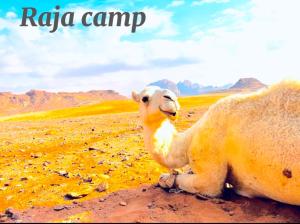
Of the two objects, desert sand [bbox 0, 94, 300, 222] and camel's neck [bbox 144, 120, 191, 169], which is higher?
camel's neck [bbox 144, 120, 191, 169]

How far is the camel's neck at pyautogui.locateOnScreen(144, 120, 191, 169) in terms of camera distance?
21.1 feet

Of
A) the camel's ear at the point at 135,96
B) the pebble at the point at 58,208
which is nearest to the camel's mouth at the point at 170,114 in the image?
the camel's ear at the point at 135,96

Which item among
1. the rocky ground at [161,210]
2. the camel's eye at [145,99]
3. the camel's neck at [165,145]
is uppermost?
the camel's eye at [145,99]

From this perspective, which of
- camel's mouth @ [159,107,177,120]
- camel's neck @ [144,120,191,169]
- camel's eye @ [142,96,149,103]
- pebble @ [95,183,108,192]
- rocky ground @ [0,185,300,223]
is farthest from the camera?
pebble @ [95,183,108,192]

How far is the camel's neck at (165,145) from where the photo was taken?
6.42 m

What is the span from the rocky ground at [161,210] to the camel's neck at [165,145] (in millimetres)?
559

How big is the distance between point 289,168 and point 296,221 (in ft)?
2.34

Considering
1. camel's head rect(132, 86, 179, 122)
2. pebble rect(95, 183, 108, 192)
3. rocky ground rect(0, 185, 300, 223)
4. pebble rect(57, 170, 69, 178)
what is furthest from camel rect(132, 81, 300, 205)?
pebble rect(57, 170, 69, 178)

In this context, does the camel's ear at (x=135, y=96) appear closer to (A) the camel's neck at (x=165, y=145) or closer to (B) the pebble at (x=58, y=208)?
(A) the camel's neck at (x=165, y=145)

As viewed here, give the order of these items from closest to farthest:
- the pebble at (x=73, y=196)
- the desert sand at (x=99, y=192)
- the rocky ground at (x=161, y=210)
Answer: the rocky ground at (x=161, y=210), the desert sand at (x=99, y=192), the pebble at (x=73, y=196)

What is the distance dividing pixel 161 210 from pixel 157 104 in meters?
1.68

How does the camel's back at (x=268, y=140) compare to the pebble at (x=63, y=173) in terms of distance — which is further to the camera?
the pebble at (x=63, y=173)

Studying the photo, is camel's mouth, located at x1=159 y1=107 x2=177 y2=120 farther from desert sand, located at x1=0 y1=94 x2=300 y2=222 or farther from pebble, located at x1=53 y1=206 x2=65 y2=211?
pebble, located at x1=53 y1=206 x2=65 y2=211

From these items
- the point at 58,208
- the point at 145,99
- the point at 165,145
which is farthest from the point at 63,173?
the point at 145,99
